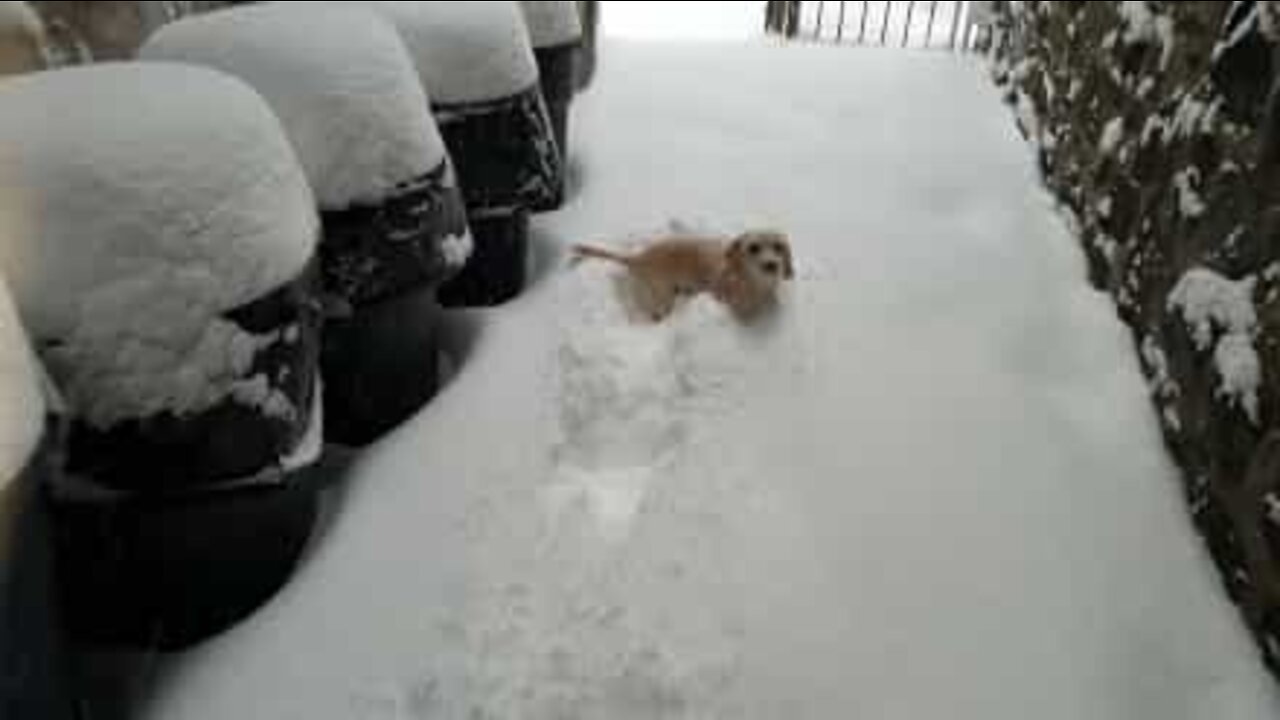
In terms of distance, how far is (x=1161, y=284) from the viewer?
252 centimetres

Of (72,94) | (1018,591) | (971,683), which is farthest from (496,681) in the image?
(72,94)

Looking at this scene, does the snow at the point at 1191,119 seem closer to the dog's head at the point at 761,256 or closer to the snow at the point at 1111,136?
the snow at the point at 1111,136

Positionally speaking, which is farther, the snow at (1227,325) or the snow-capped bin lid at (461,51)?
the snow-capped bin lid at (461,51)

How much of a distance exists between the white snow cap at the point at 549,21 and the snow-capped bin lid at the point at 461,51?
81cm

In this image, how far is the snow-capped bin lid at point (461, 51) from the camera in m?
2.90

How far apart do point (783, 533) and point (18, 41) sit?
2.81 m

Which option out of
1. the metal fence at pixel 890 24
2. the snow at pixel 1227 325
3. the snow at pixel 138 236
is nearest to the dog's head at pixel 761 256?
the snow at pixel 1227 325

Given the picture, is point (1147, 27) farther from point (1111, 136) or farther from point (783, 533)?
point (783, 533)

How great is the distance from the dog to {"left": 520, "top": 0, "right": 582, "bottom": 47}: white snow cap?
1207 mm

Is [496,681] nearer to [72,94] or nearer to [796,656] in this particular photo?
[796,656]

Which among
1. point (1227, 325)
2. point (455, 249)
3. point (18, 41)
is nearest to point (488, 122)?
point (455, 249)

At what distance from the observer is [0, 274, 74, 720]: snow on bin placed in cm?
140

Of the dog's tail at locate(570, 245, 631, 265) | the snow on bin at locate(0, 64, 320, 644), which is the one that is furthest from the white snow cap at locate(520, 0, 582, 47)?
the snow on bin at locate(0, 64, 320, 644)

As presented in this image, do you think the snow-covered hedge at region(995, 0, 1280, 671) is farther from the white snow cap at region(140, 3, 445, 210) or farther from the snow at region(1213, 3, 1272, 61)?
the white snow cap at region(140, 3, 445, 210)
